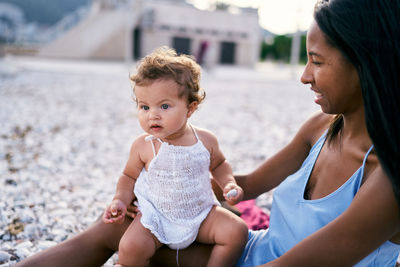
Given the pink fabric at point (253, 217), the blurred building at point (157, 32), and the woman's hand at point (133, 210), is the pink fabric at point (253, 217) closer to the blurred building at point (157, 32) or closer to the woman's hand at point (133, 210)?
the woman's hand at point (133, 210)

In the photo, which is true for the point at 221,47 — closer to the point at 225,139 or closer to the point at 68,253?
the point at 225,139

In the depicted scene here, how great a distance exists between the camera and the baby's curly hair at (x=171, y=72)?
1.69 m

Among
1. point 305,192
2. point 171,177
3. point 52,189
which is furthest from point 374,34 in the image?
point 52,189

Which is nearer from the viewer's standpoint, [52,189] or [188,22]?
[52,189]

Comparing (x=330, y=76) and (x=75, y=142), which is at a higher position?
(x=330, y=76)

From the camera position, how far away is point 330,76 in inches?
49.6

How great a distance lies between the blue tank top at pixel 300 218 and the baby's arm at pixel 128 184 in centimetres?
57

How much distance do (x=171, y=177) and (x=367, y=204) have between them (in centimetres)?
87

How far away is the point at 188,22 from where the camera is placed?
2948cm

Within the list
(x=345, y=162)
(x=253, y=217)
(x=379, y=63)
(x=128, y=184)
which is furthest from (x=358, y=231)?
(x=253, y=217)

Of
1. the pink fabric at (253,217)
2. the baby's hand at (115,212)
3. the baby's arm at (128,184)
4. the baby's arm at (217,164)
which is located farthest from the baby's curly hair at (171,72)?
the pink fabric at (253,217)

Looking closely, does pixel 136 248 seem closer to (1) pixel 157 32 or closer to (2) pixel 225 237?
(2) pixel 225 237

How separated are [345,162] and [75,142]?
456 cm

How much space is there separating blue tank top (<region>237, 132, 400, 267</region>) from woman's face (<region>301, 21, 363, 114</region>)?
0.19m
